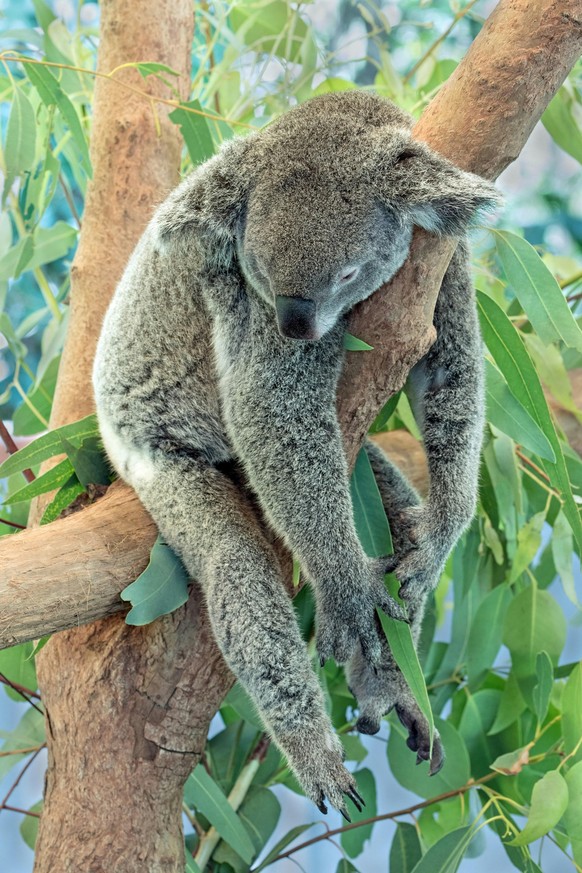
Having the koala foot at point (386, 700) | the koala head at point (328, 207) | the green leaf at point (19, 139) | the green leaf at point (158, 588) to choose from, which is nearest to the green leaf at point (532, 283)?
the koala head at point (328, 207)

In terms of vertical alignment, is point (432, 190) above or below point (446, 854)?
above

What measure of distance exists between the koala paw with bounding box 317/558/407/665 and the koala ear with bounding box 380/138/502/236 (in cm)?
59

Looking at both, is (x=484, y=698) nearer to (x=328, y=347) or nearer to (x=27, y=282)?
(x=328, y=347)

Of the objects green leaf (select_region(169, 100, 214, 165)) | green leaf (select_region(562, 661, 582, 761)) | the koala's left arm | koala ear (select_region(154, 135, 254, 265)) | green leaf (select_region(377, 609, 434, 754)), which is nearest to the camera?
koala ear (select_region(154, 135, 254, 265))

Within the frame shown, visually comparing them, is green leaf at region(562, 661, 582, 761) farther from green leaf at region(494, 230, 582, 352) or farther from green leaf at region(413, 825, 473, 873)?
green leaf at region(494, 230, 582, 352)

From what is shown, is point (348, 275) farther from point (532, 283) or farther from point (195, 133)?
point (195, 133)

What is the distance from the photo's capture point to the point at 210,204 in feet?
4.29

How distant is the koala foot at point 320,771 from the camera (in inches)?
53.0

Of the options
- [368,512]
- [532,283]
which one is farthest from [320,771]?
[532,283]

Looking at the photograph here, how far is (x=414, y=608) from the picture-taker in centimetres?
159

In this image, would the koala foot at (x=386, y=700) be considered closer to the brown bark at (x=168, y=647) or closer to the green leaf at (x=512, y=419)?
the brown bark at (x=168, y=647)

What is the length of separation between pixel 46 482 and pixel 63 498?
58mm

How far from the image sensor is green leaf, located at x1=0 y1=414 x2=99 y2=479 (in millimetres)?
1681

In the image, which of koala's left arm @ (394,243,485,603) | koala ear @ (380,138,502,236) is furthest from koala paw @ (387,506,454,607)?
koala ear @ (380,138,502,236)
